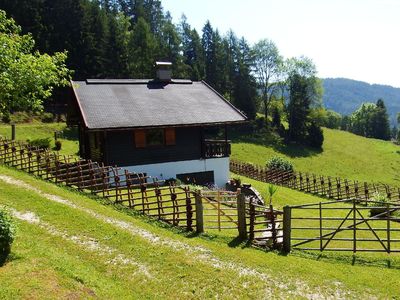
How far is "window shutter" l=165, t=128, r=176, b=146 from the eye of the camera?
26703mm

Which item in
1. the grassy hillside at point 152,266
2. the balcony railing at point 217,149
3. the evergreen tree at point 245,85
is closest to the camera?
the grassy hillside at point 152,266

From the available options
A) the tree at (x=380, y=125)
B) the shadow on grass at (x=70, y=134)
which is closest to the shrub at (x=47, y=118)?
the shadow on grass at (x=70, y=134)

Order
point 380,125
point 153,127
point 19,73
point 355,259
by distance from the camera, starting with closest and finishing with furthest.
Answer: point 19,73
point 355,259
point 153,127
point 380,125

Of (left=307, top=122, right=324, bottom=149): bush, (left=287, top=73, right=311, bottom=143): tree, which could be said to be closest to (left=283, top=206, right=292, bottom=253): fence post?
(left=307, top=122, right=324, bottom=149): bush

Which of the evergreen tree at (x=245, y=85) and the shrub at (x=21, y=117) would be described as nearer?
the shrub at (x=21, y=117)

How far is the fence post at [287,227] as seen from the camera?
1383 cm

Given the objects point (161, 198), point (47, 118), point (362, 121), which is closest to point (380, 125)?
point (362, 121)

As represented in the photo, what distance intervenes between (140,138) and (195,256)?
14.4 m

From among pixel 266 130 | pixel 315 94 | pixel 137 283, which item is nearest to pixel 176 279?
pixel 137 283

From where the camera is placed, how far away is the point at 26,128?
4419 cm

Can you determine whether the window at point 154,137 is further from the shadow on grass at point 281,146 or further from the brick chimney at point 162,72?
the shadow on grass at point 281,146

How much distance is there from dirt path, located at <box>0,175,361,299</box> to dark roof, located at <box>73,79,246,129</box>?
843cm

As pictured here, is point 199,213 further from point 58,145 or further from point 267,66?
point 267,66

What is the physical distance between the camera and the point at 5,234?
10000mm
